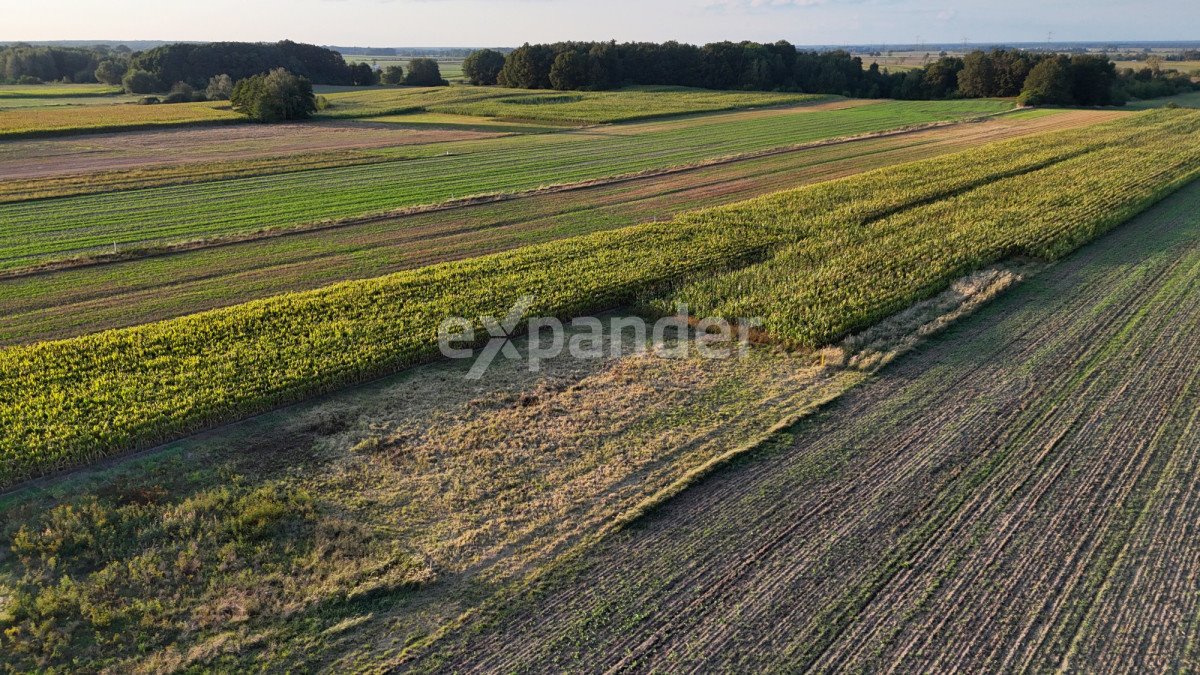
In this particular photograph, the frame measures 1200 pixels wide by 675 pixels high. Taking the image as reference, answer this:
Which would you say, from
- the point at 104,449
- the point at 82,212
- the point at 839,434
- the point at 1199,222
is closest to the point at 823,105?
the point at 1199,222

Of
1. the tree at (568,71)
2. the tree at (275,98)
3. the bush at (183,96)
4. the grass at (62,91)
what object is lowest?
the tree at (275,98)

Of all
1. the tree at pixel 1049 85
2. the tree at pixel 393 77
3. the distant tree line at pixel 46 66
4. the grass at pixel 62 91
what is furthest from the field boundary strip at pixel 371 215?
the distant tree line at pixel 46 66

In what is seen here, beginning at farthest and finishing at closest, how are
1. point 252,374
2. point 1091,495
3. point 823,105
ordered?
point 823,105 → point 252,374 → point 1091,495

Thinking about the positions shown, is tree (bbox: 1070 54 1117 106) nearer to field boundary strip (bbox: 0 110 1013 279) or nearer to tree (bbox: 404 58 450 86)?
field boundary strip (bbox: 0 110 1013 279)

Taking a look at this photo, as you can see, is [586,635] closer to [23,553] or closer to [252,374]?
[23,553]

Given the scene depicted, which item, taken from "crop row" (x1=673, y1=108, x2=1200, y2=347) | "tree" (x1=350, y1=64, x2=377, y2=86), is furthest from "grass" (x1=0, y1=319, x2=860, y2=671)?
"tree" (x1=350, y1=64, x2=377, y2=86)

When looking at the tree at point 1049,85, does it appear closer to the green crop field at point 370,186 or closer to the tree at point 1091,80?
the tree at point 1091,80

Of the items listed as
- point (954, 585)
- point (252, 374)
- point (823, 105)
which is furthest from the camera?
point (823, 105)
